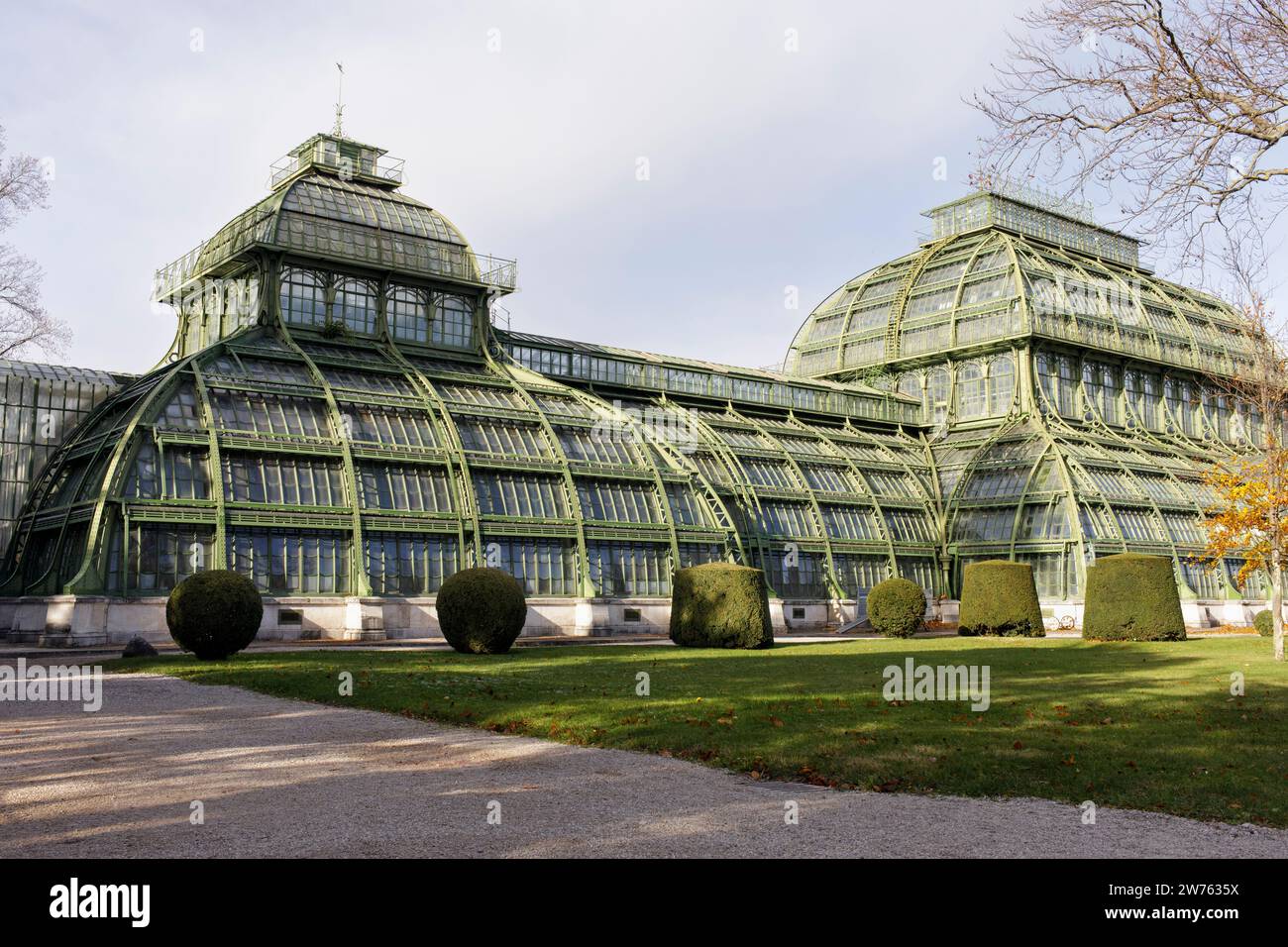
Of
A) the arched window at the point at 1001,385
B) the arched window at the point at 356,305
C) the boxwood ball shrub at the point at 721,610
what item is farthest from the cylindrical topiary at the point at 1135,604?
the arched window at the point at 356,305

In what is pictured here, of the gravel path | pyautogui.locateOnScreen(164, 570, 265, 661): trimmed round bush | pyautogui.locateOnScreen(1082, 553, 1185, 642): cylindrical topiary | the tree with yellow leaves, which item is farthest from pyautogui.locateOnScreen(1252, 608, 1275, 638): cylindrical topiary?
pyautogui.locateOnScreen(164, 570, 265, 661): trimmed round bush

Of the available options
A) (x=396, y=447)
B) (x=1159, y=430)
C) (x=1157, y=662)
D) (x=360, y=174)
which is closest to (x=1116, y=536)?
(x=1159, y=430)

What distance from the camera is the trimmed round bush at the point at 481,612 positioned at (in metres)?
34.0

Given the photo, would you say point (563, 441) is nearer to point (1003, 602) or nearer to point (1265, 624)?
point (1003, 602)

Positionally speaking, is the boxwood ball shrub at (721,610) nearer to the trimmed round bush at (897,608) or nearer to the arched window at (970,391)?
the trimmed round bush at (897,608)

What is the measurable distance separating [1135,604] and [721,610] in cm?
1541

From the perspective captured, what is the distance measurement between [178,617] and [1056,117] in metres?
25.2

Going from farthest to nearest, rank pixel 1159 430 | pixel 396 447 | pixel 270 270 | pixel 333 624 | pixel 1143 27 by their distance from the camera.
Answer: pixel 1159 430 < pixel 270 270 < pixel 396 447 < pixel 333 624 < pixel 1143 27

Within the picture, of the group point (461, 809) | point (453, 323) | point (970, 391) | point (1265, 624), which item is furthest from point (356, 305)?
point (461, 809)

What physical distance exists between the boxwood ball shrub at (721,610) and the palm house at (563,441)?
8112 millimetres

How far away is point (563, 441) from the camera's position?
51.2 metres

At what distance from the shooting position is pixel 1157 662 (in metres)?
31.0

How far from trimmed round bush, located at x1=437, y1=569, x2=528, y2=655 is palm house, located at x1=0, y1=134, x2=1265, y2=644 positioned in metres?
8.44
